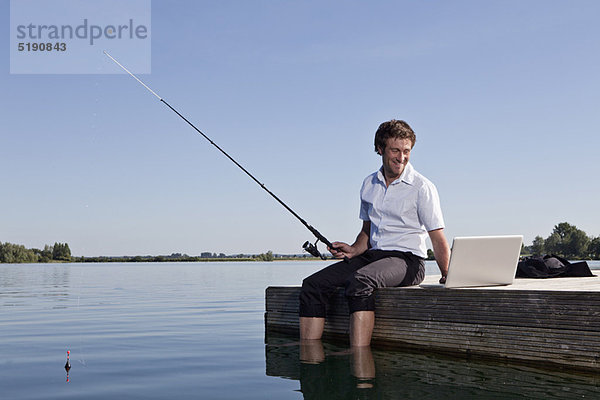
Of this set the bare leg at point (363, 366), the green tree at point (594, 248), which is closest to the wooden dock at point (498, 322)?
the bare leg at point (363, 366)

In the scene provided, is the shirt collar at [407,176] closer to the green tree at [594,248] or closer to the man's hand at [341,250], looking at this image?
the man's hand at [341,250]

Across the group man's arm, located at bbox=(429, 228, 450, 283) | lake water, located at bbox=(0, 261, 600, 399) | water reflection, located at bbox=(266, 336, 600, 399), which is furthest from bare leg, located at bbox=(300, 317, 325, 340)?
man's arm, located at bbox=(429, 228, 450, 283)

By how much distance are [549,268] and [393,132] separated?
2701mm

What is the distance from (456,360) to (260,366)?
1578 mm

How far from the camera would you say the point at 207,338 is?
22.7 ft

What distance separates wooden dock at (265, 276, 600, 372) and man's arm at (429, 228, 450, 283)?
12.5 inches

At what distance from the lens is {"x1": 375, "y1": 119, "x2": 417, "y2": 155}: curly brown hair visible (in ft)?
17.7

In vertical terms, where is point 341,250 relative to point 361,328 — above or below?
above

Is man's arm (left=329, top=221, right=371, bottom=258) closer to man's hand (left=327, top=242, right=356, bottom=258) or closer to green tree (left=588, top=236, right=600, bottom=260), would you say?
man's hand (left=327, top=242, right=356, bottom=258)

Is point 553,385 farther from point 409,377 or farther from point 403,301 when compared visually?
point 403,301

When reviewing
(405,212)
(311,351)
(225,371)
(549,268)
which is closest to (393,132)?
(405,212)

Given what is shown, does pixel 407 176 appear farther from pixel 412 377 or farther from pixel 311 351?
pixel 412 377

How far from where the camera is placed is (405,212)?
17.8ft

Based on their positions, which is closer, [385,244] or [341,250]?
[385,244]
